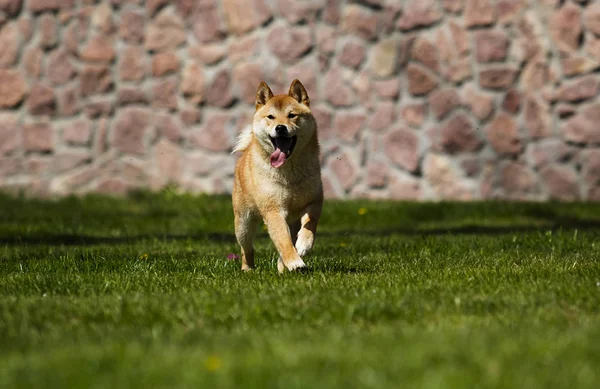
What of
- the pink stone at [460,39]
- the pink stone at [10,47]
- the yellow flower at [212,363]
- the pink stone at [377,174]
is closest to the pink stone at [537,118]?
the pink stone at [460,39]

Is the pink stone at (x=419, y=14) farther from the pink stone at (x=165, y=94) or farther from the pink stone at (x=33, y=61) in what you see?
the pink stone at (x=33, y=61)

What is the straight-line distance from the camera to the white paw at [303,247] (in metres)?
5.84

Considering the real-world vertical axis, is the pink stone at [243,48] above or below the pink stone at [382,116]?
above

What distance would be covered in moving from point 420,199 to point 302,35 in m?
2.28

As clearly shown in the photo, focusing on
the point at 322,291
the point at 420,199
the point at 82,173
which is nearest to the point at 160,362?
the point at 322,291

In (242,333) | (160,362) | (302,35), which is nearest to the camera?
(160,362)

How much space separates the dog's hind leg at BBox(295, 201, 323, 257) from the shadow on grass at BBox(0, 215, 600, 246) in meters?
2.35

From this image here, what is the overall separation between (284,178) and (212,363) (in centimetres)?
276

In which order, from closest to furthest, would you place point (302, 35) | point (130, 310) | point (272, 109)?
point (130, 310)
point (272, 109)
point (302, 35)

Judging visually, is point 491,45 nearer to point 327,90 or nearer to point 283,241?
point 327,90

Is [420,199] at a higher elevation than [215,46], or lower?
lower

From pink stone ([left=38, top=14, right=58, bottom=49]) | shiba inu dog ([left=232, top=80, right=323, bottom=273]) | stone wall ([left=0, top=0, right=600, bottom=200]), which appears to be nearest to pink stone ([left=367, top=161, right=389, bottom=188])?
stone wall ([left=0, top=0, right=600, bottom=200])

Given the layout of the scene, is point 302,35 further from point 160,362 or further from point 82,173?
point 160,362

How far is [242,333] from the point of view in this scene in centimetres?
385
